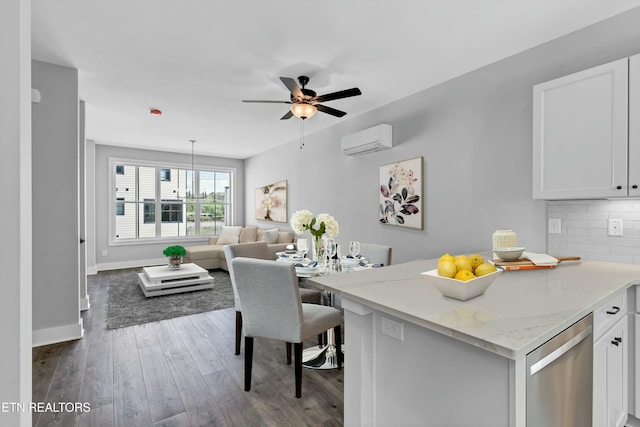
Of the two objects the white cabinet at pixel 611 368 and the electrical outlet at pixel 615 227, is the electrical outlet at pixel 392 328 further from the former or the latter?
the electrical outlet at pixel 615 227

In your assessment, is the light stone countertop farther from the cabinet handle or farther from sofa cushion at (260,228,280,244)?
sofa cushion at (260,228,280,244)

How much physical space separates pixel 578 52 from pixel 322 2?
1.89 metres

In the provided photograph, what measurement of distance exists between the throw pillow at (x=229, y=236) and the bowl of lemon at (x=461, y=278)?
6024 millimetres

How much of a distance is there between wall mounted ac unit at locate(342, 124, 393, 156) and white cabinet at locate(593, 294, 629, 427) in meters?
2.56

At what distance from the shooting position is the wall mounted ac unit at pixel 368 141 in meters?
3.66

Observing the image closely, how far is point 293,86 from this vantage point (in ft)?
8.55

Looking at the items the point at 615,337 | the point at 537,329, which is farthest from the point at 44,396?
the point at 615,337

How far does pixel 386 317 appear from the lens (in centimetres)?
132

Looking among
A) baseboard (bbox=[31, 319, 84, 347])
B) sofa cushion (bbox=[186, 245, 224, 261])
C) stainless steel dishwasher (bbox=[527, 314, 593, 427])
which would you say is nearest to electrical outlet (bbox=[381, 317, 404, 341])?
stainless steel dishwasher (bbox=[527, 314, 593, 427])

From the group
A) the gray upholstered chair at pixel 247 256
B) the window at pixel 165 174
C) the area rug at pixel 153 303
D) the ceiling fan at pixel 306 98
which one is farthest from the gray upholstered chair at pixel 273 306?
the window at pixel 165 174

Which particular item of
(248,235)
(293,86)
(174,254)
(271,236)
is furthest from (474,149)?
(248,235)

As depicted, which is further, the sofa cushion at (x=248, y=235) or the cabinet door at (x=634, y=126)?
the sofa cushion at (x=248, y=235)

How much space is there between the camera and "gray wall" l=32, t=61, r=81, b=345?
9.42ft

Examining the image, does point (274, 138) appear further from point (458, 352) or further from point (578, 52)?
point (458, 352)
